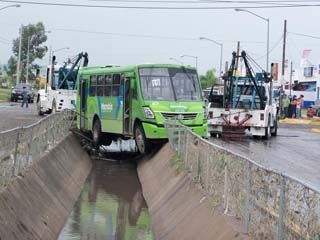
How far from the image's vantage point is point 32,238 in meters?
9.57

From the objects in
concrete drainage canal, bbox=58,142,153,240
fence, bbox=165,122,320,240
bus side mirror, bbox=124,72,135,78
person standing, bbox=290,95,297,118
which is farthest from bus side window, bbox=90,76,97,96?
person standing, bbox=290,95,297,118

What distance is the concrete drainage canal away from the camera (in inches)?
471

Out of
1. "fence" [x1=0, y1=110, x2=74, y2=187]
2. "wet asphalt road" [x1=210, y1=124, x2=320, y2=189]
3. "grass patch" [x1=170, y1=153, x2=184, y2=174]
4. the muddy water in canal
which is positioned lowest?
the muddy water in canal

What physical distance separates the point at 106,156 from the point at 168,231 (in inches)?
513

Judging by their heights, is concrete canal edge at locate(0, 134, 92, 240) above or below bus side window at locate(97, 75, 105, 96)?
below

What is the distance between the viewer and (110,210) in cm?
1436

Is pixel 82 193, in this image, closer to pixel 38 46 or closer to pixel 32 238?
pixel 32 238

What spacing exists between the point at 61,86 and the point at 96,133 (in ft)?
47.1

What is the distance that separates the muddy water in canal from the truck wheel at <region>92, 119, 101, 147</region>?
99.1 inches

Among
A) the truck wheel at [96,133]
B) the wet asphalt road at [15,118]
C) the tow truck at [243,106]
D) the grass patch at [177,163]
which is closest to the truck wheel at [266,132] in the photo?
the tow truck at [243,106]

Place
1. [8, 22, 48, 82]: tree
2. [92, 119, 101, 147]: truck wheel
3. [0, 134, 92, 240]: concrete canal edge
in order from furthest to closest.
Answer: [8, 22, 48, 82]: tree < [92, 119, 101, 147]: truck wheel < [0, 134, 92, 240]: concrete canal edge

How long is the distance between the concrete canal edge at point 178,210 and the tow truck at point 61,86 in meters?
18.0

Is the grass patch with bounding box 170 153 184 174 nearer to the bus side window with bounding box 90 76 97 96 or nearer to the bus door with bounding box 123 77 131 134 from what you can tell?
the bus door with bounding box 123 77 131 134

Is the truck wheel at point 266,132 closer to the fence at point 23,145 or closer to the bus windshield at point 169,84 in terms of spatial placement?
the bus windshield at point 169,84
